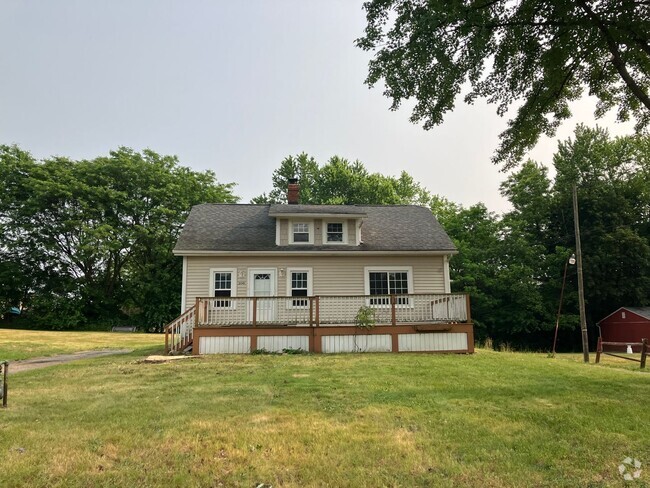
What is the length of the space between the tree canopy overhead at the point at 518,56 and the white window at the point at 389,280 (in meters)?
6.49

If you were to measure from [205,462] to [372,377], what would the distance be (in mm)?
4689

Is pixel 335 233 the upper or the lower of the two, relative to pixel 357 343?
upper

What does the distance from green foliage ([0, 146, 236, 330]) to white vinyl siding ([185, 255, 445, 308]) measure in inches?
659

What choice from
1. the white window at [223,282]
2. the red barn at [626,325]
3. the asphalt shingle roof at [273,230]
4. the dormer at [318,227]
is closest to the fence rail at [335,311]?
the white window at [223,282]

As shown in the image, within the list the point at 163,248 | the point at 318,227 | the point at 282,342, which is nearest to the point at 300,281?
the point at 318,227

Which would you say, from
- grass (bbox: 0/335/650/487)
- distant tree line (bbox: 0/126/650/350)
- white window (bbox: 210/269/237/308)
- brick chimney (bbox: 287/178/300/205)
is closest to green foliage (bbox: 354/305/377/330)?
grass (bbox: 0/335/650/487)

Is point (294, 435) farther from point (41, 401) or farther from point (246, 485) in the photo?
point (41, 401)

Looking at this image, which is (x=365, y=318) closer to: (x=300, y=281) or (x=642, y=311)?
(x=300, y=281)

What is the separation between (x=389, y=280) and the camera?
16375mm

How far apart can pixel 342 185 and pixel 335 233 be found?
28.2 metres

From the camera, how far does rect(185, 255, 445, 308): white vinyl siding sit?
15.7 m

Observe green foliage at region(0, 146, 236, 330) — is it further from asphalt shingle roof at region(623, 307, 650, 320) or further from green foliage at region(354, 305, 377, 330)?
asphalt shingle roof at region(623, 307, 650, 320)

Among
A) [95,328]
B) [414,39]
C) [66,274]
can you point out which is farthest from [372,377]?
[66,274]

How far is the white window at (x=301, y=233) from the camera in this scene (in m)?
16.8
